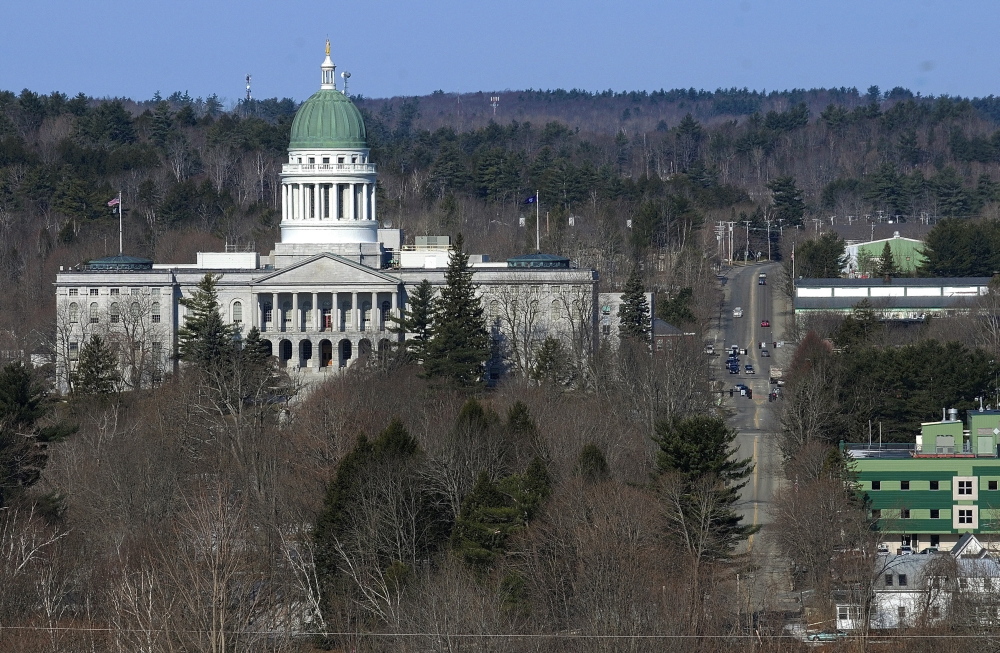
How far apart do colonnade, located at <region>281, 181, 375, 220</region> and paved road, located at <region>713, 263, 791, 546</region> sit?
1968cm

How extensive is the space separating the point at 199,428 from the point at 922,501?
25.1 m

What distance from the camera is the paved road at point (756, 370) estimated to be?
86438 millimetres

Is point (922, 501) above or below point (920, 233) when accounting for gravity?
below

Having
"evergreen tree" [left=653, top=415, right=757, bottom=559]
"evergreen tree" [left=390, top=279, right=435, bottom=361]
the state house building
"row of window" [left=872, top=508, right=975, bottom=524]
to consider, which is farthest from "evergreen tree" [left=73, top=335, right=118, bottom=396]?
"evergreen tree" [left=653, top=415, right=757, bottom=559]

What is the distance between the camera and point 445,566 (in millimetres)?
66000

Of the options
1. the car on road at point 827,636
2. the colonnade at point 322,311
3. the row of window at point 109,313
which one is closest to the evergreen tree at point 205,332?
the row of window at point 109,313

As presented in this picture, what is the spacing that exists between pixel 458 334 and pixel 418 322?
504 cm

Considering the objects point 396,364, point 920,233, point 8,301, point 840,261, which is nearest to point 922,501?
point 396,364

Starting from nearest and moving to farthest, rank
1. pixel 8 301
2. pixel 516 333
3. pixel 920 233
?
pixel 516 333 → pixel 8 301 → pixel 920 233

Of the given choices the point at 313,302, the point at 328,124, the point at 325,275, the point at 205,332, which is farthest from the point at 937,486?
the point at 328,124

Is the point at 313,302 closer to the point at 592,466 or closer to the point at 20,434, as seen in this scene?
the point at 20,434

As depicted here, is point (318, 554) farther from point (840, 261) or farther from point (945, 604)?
point (840, 261)

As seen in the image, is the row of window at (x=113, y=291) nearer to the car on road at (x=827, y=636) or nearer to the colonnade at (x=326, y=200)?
the colonnade at (x=326, y=200)

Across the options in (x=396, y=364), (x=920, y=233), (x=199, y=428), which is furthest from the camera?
(x=920, y=233)
